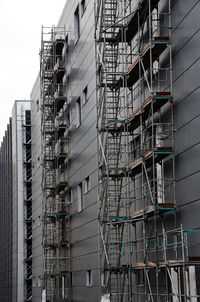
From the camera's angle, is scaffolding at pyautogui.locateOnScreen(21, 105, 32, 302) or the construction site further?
scaffolding at pyautogui.locateOnScreen(21, 105, 32, 302)

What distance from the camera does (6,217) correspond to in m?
72.6

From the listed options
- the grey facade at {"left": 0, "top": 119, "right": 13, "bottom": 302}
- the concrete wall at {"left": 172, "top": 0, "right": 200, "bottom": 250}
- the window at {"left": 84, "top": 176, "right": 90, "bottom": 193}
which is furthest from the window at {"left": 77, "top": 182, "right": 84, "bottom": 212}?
the grey facade at {"left": 0, "top": 119, "right": 13, "bottom": 302}

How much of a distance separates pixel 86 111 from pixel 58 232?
9.20 m

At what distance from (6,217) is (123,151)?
49.7 metres

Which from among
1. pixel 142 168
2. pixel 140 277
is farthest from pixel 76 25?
pixel 140 277

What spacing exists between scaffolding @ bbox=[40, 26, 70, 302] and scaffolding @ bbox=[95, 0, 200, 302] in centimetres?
1043

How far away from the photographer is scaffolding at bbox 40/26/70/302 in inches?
1468

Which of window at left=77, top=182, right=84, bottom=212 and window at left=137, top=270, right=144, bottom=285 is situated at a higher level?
window at left=77, top=182, right=84, bottom=212

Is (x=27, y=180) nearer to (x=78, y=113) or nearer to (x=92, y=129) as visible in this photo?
(x=78, y=113)

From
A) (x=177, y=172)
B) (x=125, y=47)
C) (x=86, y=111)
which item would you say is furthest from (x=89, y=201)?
(x=177, y=172)

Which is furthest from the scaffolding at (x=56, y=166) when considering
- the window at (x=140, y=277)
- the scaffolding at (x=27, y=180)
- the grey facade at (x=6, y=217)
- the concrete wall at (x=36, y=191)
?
the grey facade at (x=6, y=217)

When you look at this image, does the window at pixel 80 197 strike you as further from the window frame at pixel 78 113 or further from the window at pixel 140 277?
the window at pixel 140 277

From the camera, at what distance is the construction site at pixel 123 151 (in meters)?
17.8

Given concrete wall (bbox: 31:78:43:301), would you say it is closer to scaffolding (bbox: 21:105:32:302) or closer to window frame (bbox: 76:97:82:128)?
scaffolding (bbox: 21:105:32:302)
